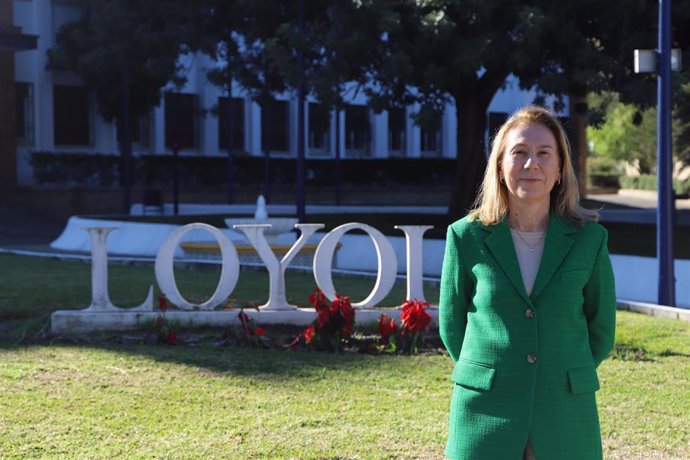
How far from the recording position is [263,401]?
7441 mm

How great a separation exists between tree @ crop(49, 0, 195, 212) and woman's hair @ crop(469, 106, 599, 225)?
19.4m

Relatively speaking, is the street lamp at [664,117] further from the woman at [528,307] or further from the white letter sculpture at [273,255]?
the woman at [528,307]

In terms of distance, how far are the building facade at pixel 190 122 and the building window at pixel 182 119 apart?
4 centimetres

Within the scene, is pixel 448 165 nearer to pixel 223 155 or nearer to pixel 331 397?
pixel 223 155

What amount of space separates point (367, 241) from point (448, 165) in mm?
27810

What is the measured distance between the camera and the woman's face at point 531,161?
3494mm

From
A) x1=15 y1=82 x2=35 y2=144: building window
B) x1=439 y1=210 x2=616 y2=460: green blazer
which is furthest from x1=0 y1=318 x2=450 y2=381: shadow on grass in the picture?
x1=15 y1=82 x2=35 y2=144: building window

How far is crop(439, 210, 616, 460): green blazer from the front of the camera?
341cm

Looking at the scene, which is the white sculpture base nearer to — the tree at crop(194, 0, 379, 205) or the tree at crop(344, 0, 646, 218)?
the tree at crop(344, 0, 646, 218)

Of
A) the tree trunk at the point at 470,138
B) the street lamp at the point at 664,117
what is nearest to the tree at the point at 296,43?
the tree trunk at the point at 470,138

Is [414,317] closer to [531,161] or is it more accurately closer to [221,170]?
[531,161]

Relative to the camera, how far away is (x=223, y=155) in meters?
42.2

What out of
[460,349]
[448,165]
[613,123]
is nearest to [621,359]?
[460,349]


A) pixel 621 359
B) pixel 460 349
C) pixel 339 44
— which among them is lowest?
pixel 621 359
